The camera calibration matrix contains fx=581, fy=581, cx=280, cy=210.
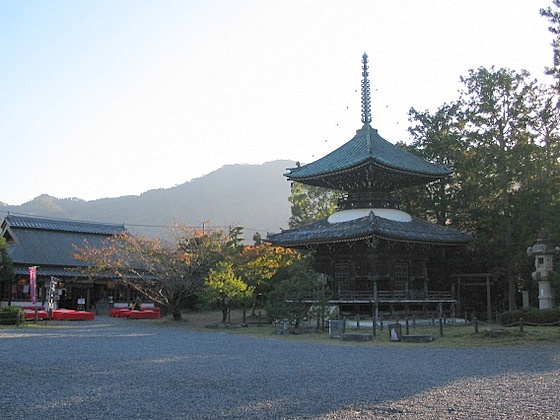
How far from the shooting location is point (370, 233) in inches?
1081

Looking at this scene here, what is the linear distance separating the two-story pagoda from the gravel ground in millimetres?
12156

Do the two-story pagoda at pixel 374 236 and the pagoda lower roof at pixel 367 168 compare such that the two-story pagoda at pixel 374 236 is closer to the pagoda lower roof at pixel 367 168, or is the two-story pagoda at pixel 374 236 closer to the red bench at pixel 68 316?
A: the pagoda lower roof at pixel 367 168

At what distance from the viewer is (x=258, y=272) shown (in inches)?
1237

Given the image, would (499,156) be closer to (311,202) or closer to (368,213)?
(368,213)

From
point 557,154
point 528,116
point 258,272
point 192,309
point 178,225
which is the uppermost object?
point 528,116

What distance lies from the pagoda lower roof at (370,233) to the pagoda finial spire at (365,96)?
6.75 metres

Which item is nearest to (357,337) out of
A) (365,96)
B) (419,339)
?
(419,339)

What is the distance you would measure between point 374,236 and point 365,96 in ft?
35.4

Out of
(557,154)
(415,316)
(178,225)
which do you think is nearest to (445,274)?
(415,316)

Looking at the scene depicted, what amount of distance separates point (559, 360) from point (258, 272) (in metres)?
19.0

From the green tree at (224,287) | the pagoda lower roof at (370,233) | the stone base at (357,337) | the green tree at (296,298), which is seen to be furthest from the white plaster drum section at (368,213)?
the stone base at (357,337)

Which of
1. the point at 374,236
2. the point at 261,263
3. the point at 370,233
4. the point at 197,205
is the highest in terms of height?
the point at 197,205

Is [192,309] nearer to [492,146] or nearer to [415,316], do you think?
[415,316]

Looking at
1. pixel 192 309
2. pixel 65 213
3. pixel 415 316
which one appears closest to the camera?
pixel 415 316
